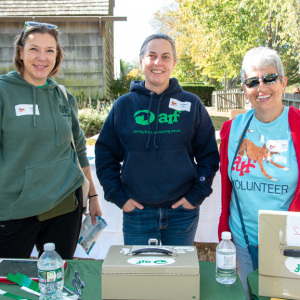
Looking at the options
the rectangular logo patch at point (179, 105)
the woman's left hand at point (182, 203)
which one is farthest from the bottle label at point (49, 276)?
the rectangular logo patch at point (179, 105)

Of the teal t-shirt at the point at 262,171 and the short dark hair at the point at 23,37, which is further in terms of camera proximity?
the short dark hair at the point at 23,37

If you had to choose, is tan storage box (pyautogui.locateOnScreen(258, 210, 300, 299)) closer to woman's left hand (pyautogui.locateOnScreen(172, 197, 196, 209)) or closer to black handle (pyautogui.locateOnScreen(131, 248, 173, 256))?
black handle (pyautogui.locateOnScreen(131, 248, 173, 256))

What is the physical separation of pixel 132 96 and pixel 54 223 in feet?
2.94

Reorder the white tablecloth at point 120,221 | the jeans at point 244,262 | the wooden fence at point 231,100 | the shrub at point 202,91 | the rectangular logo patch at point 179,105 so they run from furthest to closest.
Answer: the shrub at point 202,91 < the wooden fence at point 231,100 < the white tablecloth at point 120,221 < the rectangular logo patch at point 179,105 < the jeans at point 244,262

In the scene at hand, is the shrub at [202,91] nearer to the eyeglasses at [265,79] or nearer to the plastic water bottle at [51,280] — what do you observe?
the eyeglasses at [265,79]

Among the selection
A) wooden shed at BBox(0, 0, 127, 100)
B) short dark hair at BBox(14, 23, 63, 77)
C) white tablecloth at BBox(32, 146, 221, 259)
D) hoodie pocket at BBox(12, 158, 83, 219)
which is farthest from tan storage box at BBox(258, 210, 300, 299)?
wooden shed at BBox(0, 0, 127, 100)

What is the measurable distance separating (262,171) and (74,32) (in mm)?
8942

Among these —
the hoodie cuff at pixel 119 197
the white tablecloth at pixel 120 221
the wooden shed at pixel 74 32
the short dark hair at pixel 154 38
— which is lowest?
the white tablecloth at pixel 120 221

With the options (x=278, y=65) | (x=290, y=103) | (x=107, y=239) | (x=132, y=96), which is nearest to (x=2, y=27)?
(x=107, y=239)

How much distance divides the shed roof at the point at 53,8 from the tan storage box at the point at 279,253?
913cm

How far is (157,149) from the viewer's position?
2012 mm

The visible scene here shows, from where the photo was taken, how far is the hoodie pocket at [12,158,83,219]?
188 centimetres

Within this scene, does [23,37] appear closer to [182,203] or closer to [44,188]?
[44,188]

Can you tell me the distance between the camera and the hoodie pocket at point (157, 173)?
6.55 feet
